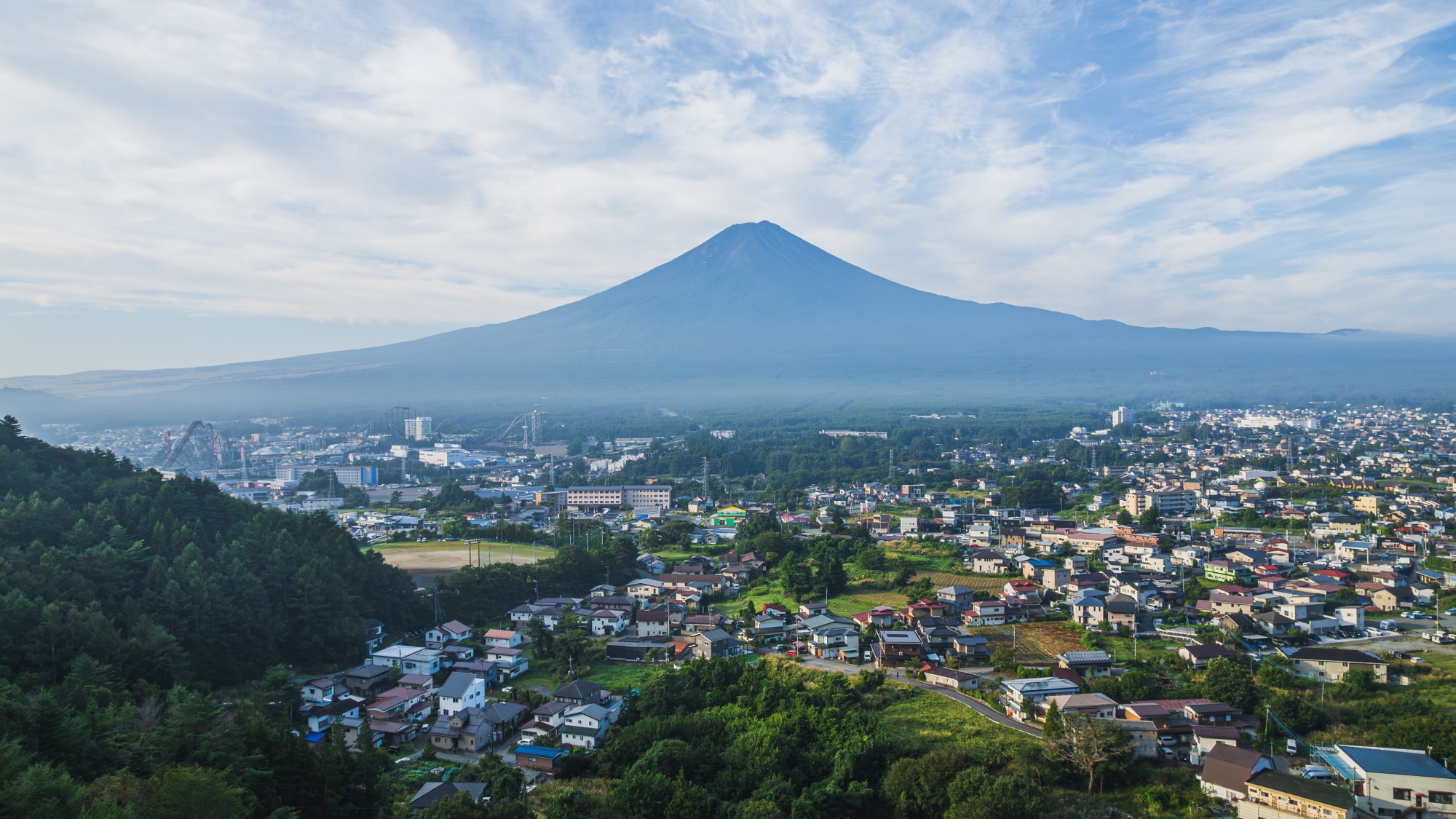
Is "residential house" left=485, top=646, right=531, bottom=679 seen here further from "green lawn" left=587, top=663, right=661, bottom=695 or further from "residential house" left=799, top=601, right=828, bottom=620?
"residential house" left=799, top=601, right=828, bottom=620

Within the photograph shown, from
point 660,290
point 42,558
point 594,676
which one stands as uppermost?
point 660,290

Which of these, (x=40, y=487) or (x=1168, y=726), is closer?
(x=1168, y=726)

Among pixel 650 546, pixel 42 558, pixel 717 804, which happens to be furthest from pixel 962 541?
pixel 42 558

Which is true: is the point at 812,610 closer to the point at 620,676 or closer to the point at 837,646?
the point at 837,646

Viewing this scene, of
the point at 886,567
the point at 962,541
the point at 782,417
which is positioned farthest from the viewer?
the point at 782,417

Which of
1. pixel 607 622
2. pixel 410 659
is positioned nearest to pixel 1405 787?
pixel 607 622

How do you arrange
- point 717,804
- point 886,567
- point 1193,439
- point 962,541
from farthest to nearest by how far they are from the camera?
point 1193,439, point 962,541, point 886,567, point 717,804

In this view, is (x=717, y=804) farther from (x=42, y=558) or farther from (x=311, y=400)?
(x=311, y=400)

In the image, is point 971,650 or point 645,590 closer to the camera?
point 971,650
